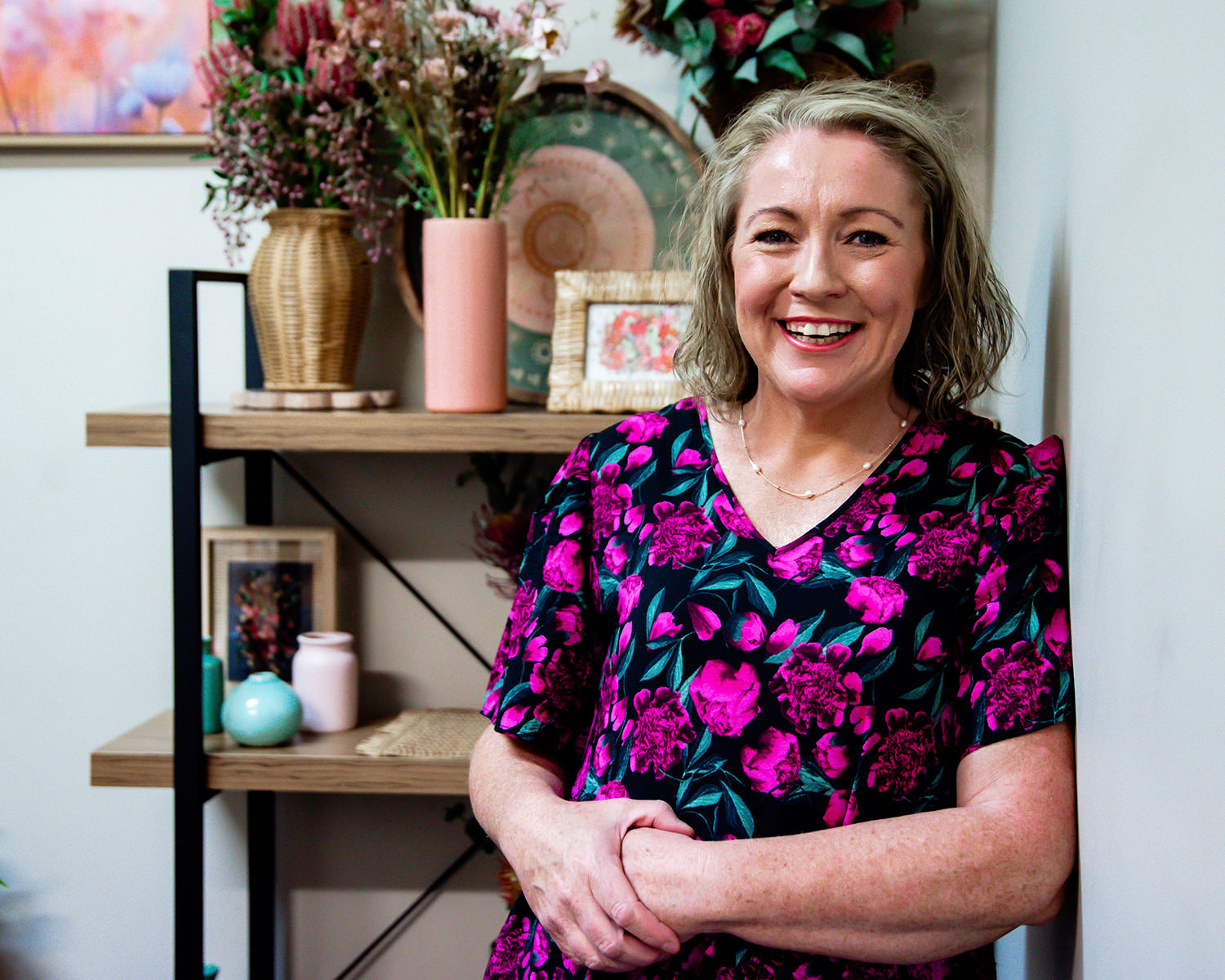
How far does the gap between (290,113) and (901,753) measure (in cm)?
125

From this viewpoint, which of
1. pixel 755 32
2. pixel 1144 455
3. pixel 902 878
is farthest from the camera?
pixel 755 32

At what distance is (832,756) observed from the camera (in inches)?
39.0

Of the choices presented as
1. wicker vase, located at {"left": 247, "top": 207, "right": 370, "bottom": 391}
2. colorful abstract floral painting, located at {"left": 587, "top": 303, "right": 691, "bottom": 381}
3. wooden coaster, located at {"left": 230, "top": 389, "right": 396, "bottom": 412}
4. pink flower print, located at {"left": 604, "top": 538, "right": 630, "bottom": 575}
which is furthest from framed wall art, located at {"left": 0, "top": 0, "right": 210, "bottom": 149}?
pink flower print, located at {"left": 604, "top": 538, "right": 630, "bottom": 575}

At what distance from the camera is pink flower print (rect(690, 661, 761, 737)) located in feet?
3.33

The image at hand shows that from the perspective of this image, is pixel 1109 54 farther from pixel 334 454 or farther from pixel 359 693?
pixel 359 693

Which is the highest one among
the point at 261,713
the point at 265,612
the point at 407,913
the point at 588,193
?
the point at 588,193

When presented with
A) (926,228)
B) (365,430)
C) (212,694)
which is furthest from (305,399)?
(926,228)

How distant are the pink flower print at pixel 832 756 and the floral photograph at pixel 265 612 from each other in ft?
3.57

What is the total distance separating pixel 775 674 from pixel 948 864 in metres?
0.22

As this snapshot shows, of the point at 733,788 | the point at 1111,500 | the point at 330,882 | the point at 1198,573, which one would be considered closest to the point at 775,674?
the point at 733,788

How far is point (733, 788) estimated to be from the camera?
101cm

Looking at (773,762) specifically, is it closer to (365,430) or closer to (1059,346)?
(1059,346)

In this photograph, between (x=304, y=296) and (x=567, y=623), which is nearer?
(x=567, y=623)

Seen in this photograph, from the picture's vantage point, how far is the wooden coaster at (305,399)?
1.61 m
